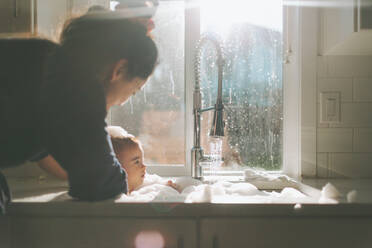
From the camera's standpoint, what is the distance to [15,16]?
86cm

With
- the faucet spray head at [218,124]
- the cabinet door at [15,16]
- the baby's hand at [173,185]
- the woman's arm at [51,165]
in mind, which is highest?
the cabinet door at [15,16]

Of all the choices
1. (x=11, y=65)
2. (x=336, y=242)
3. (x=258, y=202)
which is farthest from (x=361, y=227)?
(x=11, y=65)

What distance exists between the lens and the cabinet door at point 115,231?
1.90ft

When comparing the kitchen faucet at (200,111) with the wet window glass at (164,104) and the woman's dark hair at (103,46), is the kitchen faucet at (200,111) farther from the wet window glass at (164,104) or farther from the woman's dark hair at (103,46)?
the woman's dark hair at (103,46)

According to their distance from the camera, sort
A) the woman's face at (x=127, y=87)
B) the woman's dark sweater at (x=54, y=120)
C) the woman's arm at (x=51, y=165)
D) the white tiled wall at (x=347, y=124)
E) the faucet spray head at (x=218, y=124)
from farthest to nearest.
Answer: the white tiled wall at (x=347, y=124) < the faucet spray head at (x=218, y=124) < the woman's arm at (x=51, y=165) < the woman's face at (x=127, y=87) < the woman's dark sweater at (x=54, y=120)

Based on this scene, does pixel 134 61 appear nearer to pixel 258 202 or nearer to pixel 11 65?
pixel 11 65

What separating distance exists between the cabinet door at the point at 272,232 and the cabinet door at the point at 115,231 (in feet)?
0.16

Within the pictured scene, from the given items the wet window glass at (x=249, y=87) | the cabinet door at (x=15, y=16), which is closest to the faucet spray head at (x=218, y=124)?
the wet window glass at (x=249, y=87)

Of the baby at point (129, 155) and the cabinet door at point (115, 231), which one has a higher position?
the baby at point (129, 155)

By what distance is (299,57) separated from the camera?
102 cm

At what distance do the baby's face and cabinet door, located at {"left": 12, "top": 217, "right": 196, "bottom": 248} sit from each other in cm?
21

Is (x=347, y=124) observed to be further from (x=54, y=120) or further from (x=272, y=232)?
(x=54, y=120)

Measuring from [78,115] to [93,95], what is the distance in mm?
54

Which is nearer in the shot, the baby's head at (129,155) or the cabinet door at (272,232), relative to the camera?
the cabinet door at (272,232)
